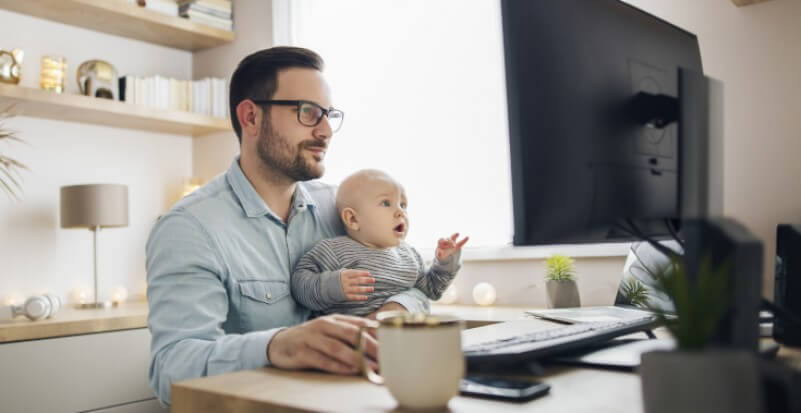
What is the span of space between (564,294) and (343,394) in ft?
5.20

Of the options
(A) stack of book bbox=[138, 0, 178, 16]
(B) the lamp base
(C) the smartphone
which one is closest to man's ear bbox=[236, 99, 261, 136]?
(C) the smartphone

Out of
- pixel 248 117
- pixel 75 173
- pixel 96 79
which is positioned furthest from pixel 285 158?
pixel 75 173

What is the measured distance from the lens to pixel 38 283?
308 cm

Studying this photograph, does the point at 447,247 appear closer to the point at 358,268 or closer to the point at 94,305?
the point at 358,268

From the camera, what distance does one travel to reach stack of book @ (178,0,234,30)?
3510 millimetres

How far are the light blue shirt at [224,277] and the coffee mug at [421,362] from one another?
0.42 metres

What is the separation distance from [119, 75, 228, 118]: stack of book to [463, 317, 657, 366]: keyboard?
2.86 metres

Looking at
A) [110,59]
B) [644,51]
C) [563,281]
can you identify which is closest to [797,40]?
[563,281]

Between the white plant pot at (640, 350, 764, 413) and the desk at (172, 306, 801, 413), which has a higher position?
the white plant pot at (640, 350, 764, 413)

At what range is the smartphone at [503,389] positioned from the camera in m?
0.68

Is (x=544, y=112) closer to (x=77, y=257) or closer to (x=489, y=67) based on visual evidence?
(x=489, y=67)

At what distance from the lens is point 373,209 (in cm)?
174

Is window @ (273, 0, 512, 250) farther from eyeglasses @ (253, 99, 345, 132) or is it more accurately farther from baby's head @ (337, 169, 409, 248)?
eyeglasses @ (253, 99, 345, 132)

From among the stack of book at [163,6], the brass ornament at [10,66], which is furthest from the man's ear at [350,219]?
the stack of book at [163,6]
